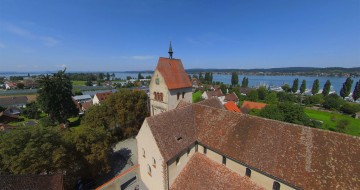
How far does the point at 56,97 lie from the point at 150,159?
37.8m

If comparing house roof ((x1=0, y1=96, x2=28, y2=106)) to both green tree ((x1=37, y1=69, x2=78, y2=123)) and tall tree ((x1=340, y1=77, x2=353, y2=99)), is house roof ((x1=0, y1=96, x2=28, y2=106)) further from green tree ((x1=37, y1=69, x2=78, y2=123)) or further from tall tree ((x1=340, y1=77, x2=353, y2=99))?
tall tree ((x1=340, y1=77, x2=353, y2=99))

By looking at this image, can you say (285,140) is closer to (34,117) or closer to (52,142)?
(52,142)

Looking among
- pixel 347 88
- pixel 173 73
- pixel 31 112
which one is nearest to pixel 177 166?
pixel 173 73

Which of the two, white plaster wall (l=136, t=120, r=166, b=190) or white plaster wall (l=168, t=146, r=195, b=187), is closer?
white plaster wall (l=136, t=120, r=166, b=190)

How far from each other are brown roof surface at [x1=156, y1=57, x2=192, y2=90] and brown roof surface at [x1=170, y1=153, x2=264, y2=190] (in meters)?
A: 12.9

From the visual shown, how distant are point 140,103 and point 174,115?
A: 15.8 m

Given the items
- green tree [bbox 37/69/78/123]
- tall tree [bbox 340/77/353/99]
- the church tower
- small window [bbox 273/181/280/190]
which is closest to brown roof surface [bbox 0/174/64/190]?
the church tower

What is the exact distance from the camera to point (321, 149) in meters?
12.8

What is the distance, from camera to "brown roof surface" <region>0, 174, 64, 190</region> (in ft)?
38.1

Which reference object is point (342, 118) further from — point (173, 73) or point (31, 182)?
point (31, 182)

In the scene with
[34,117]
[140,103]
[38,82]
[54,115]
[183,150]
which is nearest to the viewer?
[183,150]

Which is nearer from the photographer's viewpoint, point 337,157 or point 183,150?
point 337,157

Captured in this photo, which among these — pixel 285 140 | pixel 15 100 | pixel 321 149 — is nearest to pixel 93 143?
pixel 285 140

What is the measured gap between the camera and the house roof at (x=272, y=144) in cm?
1179
